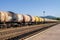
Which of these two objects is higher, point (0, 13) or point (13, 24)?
point (0, 13)

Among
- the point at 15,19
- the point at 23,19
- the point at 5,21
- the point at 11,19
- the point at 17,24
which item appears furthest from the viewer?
the point at 23,19

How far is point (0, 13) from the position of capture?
3197cm

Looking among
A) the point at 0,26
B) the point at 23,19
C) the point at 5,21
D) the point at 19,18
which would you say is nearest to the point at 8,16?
the point at 5,21

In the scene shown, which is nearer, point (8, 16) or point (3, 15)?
point (3, 15)

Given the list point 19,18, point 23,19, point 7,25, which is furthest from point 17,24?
point 7,25

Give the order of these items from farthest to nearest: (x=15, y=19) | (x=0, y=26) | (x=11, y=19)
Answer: (x=15, y=19) < (x=11, y=19) < (x=0, y=26)

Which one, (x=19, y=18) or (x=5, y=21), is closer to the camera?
(x=5, y=21)

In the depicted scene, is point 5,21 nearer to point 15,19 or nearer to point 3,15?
point 3,15

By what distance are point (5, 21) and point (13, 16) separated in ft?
16.0

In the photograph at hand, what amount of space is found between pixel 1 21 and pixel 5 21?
155 centimetres

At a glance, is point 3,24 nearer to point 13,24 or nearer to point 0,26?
point 0,26

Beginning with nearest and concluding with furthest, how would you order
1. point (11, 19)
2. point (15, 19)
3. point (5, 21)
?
point (5, 21)
point (11, 19)
point (15, 19)

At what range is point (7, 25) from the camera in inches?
1390

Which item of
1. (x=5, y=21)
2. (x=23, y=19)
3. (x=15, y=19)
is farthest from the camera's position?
(x=23, y=19)
